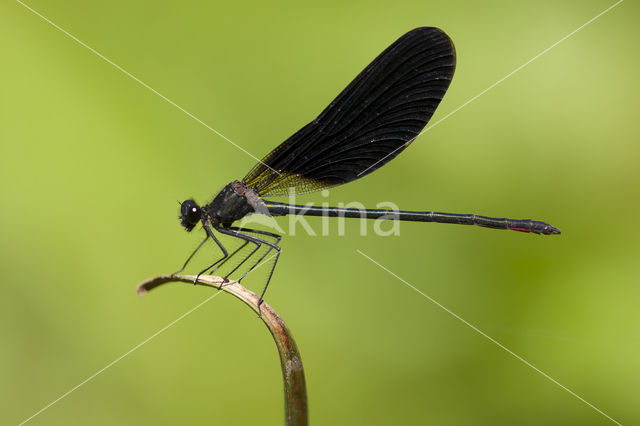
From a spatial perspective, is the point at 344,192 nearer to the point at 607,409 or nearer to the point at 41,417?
the point at 607,409

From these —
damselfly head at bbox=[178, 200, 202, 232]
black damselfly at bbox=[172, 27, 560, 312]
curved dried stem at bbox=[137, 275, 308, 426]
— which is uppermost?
black damselfly at bbox=[172, 27, 560, 312]

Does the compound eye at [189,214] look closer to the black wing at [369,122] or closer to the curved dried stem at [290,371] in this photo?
the black wing at [369,122]

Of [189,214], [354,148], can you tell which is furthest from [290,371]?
[354,148]

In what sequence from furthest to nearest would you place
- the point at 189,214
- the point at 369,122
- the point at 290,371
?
the point at 369,122 → the point at 189,214 → the point at 290,371

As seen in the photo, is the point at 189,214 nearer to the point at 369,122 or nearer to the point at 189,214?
the point at 189,214

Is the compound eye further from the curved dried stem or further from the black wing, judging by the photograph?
the curved dried stem

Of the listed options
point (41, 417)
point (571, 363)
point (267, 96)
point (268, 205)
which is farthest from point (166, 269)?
point (571, 363)

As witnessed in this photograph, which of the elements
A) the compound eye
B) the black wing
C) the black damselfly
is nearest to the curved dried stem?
the black damselfly
